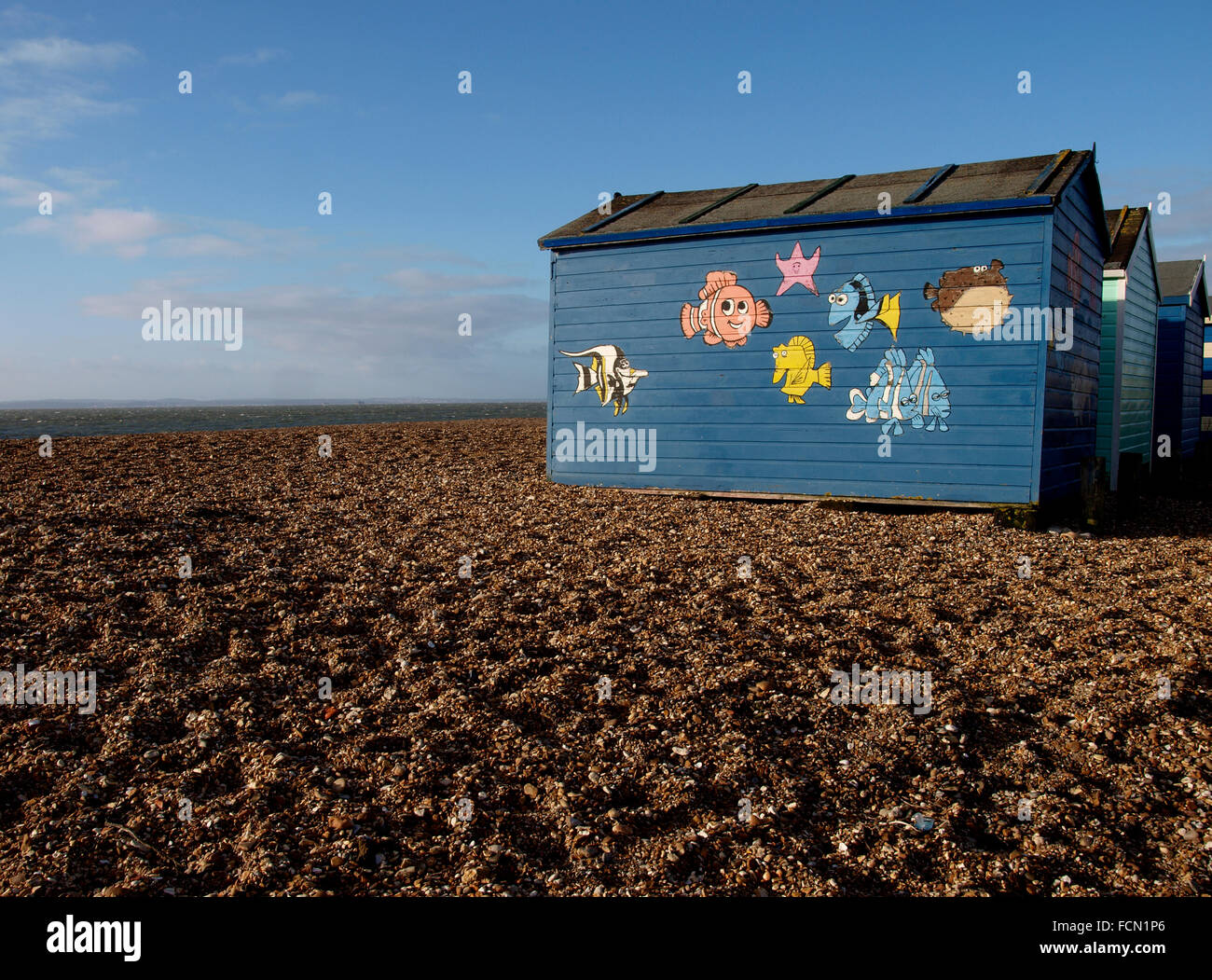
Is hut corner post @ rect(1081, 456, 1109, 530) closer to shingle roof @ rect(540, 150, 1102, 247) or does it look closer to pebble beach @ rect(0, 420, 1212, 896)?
pebble beach @ rect(0, 420, 1212, 896)

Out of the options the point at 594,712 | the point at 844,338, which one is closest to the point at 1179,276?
the point at 844,338

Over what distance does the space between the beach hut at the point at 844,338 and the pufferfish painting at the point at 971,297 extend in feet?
0.05

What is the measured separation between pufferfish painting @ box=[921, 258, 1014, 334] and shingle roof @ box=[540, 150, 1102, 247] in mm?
706

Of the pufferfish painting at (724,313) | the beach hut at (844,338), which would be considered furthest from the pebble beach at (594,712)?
the pufferfish painting at (724,313)

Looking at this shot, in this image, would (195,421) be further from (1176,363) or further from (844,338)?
(1176,363)

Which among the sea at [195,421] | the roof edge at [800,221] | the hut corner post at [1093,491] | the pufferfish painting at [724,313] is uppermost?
the roof edge at [800,221]

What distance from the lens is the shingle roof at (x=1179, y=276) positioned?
17719 millimetres

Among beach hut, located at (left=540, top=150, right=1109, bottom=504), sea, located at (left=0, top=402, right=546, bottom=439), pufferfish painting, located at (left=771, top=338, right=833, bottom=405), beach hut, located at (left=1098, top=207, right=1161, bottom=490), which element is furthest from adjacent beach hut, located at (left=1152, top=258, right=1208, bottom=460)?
sea, located at (left=0, top=402, right=546, bottom=439)

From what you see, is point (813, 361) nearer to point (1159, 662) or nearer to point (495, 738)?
point (1159, 662)

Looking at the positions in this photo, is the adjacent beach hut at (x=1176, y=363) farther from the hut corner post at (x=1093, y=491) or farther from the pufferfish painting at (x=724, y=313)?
the pufferfish painting at (x=724, y=313)

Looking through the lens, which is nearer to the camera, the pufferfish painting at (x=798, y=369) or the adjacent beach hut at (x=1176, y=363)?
the pufferfish painting at (x=798, y=369)

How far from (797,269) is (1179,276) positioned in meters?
13.9

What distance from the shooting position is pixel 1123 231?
13781mm

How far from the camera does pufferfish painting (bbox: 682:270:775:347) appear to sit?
10.4 meters
